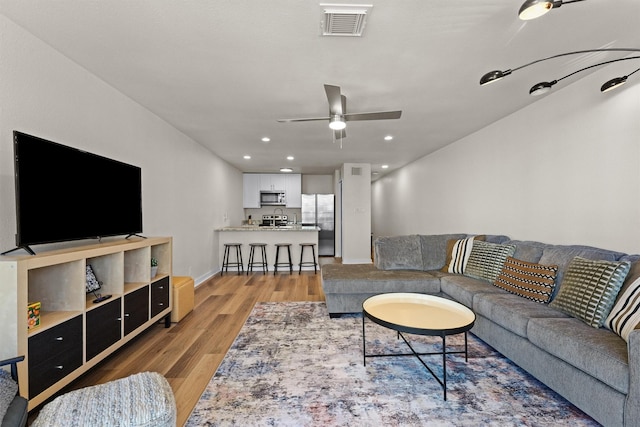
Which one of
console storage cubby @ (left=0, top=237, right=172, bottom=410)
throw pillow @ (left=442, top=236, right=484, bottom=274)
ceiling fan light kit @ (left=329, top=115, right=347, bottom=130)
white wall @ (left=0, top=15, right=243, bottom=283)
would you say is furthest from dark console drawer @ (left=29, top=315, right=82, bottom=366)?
throw pillow @ (left=442, top=236, right=484, bottom=274)

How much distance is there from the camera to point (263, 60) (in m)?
2.43

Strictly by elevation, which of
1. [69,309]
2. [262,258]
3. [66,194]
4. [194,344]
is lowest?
[194,344]

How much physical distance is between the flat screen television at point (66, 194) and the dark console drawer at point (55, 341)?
1.77ft

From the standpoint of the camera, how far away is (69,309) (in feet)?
6.60

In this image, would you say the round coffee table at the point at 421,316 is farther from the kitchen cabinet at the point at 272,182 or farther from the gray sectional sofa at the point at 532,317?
the kitchen cabinet at the point at 272,182

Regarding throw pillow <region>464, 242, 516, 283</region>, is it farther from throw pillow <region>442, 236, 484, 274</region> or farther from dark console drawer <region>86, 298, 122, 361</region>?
dark console drawer <region>86, 298, 122, 361</region>

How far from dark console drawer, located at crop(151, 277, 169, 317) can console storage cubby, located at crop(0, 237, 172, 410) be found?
1 cm

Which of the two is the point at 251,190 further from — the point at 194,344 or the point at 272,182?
the point at 194,344

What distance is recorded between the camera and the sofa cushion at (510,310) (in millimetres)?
2184

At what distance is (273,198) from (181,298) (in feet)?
17.9

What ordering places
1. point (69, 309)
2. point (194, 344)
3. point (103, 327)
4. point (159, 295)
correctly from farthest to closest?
point (159, 295) < point (194, 344) < point (103, 327) < point (69, 309)

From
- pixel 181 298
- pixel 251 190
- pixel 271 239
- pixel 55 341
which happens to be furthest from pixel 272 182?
pixel 55 341

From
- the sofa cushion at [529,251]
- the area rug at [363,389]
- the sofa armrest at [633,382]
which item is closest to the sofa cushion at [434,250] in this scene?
the sofa cushion at [529,251]

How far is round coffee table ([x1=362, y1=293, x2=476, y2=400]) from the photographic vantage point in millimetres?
1981
